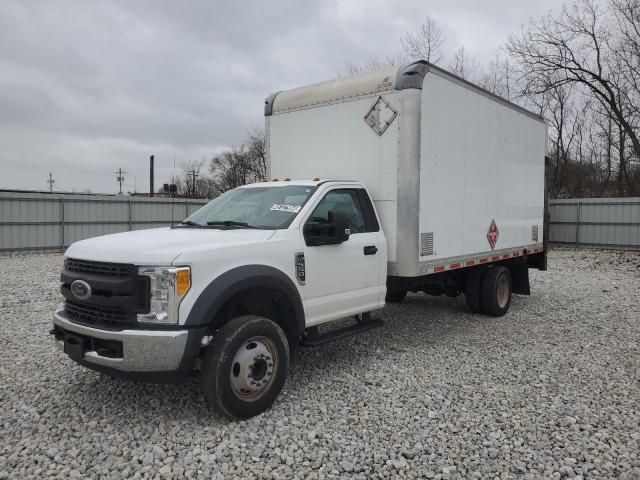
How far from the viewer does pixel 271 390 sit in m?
4.07

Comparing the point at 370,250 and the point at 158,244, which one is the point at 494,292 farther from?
the point at 158,244

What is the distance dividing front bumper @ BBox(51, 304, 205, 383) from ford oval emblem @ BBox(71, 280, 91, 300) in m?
0.27

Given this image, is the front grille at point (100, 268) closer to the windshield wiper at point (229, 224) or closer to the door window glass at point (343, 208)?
the windshield wiper at point (229, 224)

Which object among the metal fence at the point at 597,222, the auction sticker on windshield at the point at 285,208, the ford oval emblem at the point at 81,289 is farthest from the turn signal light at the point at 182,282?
the metal fence at the point at 597,222

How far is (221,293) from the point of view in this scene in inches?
147

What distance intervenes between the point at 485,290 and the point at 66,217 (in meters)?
16.0

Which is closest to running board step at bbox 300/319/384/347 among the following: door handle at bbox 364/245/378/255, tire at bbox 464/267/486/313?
door handle at bbox 364/245/378/255

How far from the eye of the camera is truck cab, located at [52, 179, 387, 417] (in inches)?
141

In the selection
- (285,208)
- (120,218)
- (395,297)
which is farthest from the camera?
(120,218)

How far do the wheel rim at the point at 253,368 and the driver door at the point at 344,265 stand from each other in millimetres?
654

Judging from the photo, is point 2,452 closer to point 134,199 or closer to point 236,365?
point 236,365

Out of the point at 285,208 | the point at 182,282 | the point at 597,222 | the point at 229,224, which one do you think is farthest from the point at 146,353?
the point at 597,222

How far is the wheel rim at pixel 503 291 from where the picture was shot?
787 centimetres

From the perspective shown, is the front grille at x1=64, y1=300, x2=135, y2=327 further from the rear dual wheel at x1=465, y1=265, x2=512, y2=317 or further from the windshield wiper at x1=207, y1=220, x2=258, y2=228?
the rear dual wheel at x1=465, y1=265, x2=512, y2=317
